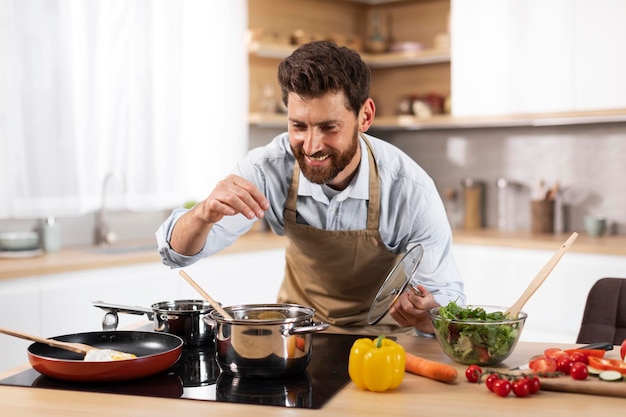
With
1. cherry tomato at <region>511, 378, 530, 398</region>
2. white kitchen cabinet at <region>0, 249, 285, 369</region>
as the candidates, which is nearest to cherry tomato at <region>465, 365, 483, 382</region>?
cherry tomato at <region>511, 378, 530, 398</region>

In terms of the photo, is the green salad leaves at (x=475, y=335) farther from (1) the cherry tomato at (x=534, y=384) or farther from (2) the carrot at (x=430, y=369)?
(1) the cherry tomato at (x=534, y=384)

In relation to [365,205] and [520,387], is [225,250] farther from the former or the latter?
[520,387]

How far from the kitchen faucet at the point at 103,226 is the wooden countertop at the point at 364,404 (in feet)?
8.96

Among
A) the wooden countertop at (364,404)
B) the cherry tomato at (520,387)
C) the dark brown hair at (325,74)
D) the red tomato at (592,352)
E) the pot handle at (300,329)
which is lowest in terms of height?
the wooden countertop at (364,404)

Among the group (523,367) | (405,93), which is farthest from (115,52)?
(523,367)

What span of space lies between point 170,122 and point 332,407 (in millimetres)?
3311

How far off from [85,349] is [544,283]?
2996 mm

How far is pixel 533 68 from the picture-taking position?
473 cm

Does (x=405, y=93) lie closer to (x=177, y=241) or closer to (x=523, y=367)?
(x=177, y=241)

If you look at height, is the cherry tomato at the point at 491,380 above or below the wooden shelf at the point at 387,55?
below

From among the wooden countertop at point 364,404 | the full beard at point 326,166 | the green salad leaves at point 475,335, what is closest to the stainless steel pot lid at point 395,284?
the green salad leaves at point 475,335

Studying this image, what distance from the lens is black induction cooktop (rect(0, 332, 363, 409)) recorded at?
5.59 feet

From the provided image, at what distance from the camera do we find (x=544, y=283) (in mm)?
4387

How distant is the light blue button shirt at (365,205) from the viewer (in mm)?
2662
